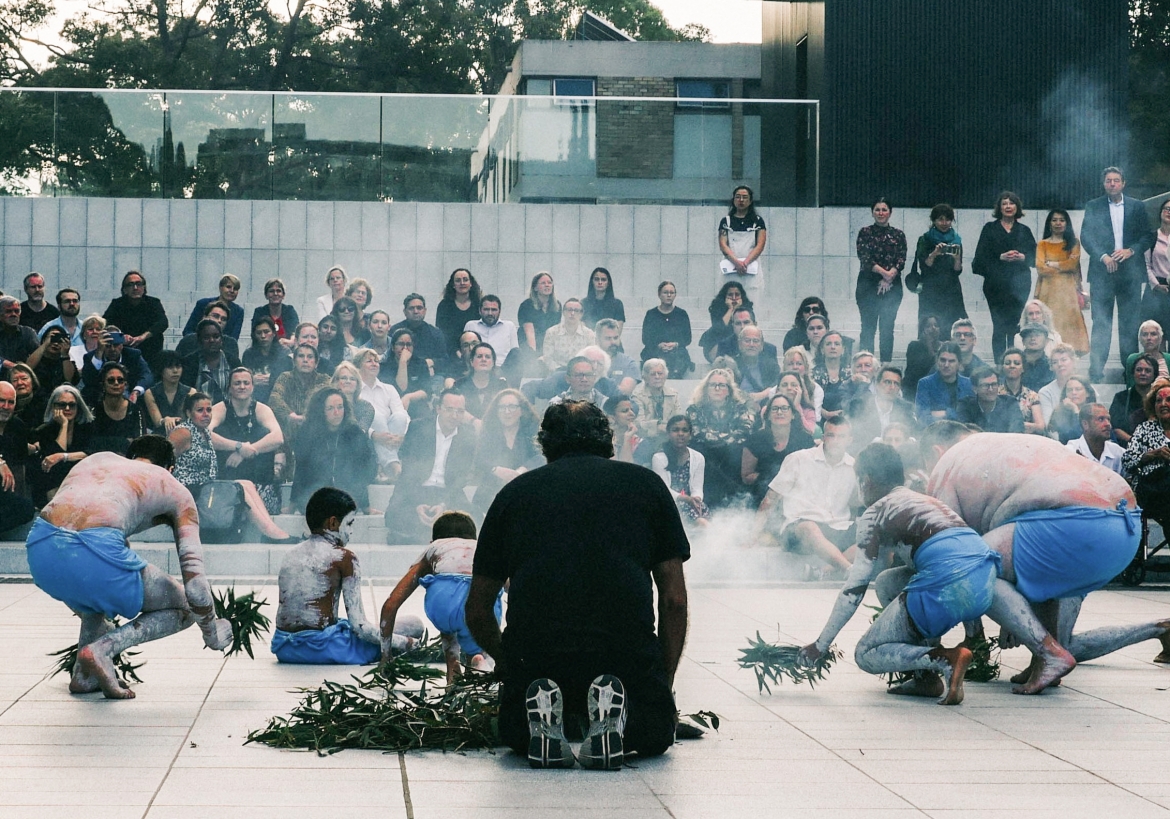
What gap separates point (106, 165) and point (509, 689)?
16.0 meters

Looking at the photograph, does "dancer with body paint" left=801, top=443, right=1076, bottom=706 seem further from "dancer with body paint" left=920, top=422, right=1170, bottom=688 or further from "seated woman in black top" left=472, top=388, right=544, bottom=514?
"seated woman in black top" left=472, top=388, right=544, bottom=514

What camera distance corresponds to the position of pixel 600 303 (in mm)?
17375

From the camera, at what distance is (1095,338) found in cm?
1756

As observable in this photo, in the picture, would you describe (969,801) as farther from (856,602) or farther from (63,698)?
(63,698)

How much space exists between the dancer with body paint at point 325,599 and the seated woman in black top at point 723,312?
9.10 metres

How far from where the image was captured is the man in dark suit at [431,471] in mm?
13789

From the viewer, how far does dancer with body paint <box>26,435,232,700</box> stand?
7.28 metres

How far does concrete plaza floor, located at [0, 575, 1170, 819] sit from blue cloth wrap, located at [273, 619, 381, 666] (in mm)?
145

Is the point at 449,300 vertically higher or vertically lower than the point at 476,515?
higher

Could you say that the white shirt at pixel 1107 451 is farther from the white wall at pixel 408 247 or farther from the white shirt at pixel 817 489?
the white wall at pixel 408 247

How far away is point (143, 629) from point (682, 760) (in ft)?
9.69

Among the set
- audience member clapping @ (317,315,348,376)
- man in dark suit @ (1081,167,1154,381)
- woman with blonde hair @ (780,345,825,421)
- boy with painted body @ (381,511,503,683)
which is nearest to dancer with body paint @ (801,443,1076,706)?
boy with painted body @ (381,511,503,683)

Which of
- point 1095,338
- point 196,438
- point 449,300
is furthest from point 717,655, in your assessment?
point 1095,338

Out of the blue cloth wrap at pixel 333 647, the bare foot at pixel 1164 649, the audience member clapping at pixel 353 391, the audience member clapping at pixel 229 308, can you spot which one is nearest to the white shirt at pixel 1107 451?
the bare foot at pixel 1164 649
